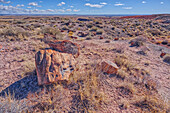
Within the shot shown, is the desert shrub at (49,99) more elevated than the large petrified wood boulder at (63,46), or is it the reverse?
the large petrified wood boulder at (63,46)

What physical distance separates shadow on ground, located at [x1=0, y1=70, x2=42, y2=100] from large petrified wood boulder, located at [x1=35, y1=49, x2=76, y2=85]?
0.29 metres

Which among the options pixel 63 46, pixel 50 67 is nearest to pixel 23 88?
pixel 50 67

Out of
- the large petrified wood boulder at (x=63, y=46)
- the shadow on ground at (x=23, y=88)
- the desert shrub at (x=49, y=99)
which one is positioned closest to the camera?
the desert shrub at (x=49, y=99)

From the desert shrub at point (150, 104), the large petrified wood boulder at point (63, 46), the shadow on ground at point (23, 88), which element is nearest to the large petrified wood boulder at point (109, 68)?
the desert shrub at point (150, 104)

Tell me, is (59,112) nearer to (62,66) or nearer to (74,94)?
(74,94)

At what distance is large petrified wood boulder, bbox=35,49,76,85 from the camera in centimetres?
245

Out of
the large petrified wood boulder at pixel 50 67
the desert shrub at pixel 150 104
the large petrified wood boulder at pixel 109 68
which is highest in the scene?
the large petrified wood boulder at pixel 50 67

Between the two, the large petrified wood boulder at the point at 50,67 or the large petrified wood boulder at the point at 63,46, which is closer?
the large petrified wood boulder at the point at 50,67

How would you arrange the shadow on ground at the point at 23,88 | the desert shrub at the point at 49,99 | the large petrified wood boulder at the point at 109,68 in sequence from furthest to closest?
the large petrified wood boulder at the point at 109,68, the shadow on ground at the point at 23,88, the desert shrub at the point at 49,99

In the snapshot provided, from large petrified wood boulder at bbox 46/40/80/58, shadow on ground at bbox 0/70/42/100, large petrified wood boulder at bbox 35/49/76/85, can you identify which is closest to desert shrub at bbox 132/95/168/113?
large petrified wood boulder at bbox 35/49/76/85

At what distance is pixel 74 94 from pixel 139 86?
225 centimetres

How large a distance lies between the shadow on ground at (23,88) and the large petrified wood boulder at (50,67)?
0.29m

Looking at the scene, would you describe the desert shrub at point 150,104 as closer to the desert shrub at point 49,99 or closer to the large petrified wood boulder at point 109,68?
the large petrified wood boulder at point 109,68

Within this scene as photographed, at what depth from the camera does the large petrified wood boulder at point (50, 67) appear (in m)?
2.45
